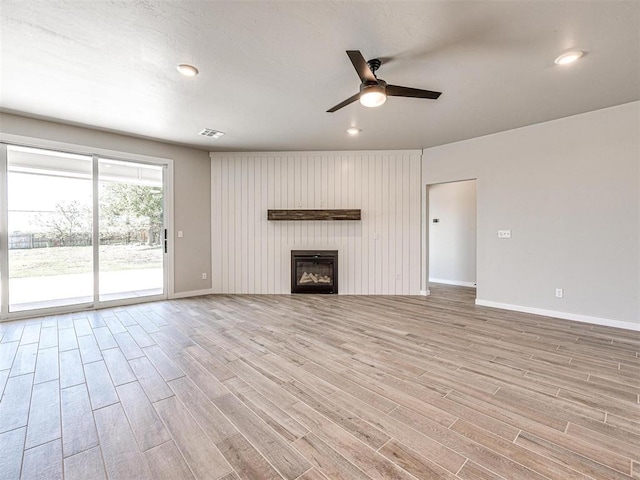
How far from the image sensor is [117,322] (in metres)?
3.76

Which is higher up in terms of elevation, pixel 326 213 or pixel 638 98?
pixel 638 98

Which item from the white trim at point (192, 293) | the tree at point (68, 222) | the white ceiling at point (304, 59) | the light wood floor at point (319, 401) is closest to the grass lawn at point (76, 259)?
the tree at point (68, 222)

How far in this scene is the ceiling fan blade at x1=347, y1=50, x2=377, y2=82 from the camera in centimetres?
201

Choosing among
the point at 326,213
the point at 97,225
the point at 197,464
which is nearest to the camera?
the point at 197,464

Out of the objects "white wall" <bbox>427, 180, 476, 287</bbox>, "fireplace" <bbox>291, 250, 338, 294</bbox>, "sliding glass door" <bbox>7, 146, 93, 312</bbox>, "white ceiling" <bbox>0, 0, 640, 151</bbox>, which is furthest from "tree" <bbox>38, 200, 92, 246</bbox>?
"white wall" <bbox>427, 180, 476, 287</bbox>

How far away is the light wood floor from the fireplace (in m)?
1.94

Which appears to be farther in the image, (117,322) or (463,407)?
(117,322)

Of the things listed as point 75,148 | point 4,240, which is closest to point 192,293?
point 4,240

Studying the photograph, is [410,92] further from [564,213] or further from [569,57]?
[564,213]

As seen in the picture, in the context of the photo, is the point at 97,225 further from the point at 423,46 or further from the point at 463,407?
the point at 463,407

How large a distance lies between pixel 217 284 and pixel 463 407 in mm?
4864

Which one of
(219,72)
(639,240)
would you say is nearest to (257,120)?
(219,72)

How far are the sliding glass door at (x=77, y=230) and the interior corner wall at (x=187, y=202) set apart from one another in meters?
0.24

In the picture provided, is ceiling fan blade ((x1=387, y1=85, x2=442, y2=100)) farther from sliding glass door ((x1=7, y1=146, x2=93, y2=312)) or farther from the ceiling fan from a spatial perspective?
sliding glass door ((x1=7, y1=146, x2=93, y2=312))
